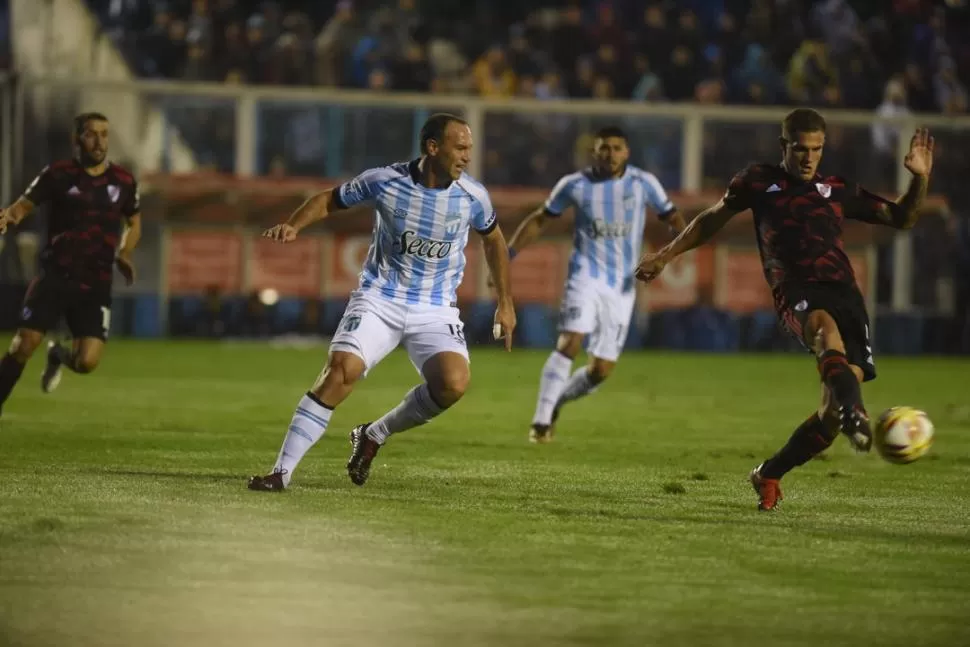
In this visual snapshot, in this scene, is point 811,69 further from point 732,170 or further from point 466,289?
point 466,289

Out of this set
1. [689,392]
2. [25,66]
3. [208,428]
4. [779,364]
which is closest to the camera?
[208,428]

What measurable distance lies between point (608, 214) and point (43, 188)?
422 cm

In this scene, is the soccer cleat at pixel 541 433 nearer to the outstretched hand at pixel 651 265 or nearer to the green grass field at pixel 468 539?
the green grass field at pixel 468 539

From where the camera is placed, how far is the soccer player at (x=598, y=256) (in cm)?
1348

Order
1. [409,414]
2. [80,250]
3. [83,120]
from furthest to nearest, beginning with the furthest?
1. [80,250]
2. [83,120]
3. [409,414]

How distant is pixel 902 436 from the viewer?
352 inches

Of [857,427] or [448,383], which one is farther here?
[448,383]

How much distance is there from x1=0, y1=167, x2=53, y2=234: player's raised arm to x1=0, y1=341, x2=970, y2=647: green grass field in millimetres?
1476

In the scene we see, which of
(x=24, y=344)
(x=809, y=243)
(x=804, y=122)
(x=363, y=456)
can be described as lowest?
(x=24, y=344)

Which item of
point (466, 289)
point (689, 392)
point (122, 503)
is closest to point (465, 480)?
point (122, 503)

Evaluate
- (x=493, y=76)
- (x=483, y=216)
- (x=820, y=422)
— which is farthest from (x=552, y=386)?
(x=493, y=76)

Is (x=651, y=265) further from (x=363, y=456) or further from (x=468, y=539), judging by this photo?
(x=468, y=539)

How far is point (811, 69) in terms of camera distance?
96.5ft

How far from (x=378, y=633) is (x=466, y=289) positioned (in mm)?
24123
